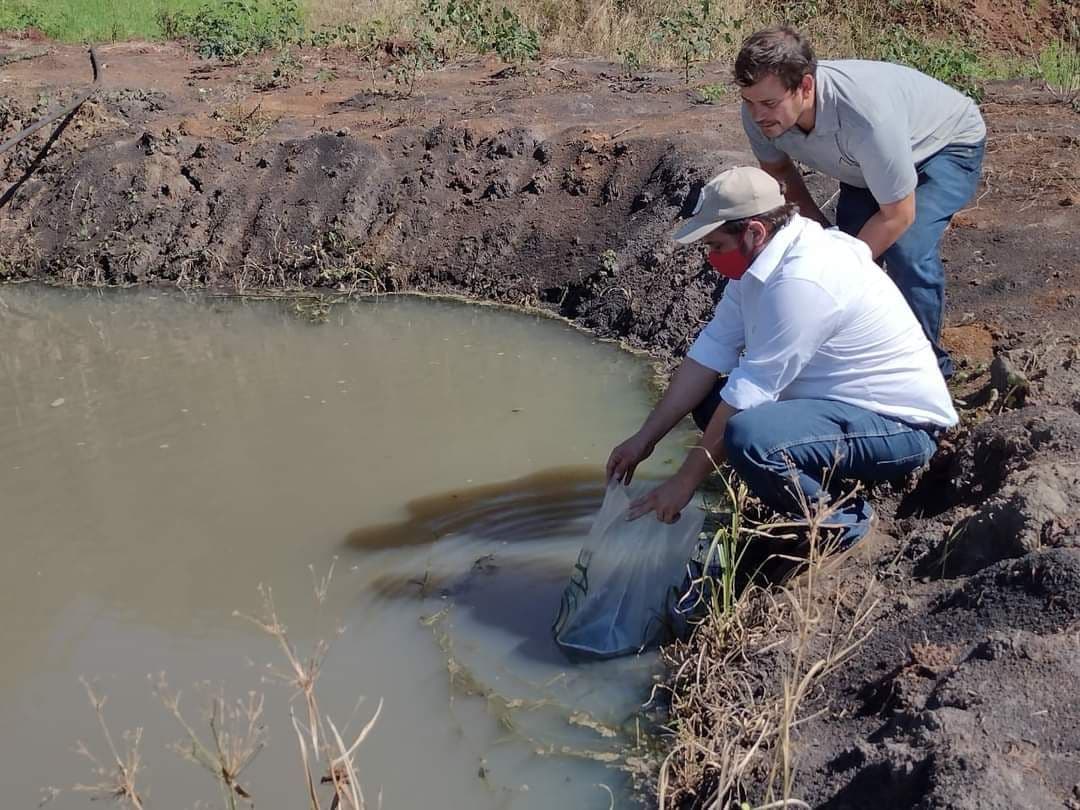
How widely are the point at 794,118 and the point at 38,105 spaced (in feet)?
27.5

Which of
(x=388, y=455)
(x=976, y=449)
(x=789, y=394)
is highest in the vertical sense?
(x=789, y=394)

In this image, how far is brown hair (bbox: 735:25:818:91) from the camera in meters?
3.49

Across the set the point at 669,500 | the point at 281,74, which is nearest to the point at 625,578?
the point at 669,500

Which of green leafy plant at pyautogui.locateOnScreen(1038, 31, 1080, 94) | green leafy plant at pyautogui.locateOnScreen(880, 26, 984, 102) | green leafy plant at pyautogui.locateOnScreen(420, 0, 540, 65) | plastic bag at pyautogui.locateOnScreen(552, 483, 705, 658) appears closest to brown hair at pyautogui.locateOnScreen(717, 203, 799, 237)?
plastic bag at pyautogui.locateOnScreen(552, 483, 705, 658)

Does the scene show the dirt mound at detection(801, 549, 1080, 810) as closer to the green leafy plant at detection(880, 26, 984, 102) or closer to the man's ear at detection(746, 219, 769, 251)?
the man's ear at detection(746, 219, 769, 251)

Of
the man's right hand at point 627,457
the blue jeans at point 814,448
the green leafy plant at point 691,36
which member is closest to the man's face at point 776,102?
the blue jeans at point 814,448

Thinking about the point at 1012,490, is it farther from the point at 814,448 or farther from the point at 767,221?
the point at 767,221

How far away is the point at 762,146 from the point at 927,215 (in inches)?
24.5

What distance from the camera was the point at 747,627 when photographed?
346 centimetres

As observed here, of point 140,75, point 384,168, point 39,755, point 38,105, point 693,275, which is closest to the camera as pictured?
point 39,755

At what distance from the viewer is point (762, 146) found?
4.21 meters

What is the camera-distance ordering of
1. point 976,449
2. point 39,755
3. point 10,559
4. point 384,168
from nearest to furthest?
point 39,755 → point 976,449 → point 10,559 → point 384,168

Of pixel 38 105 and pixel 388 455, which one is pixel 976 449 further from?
pixel 38 105

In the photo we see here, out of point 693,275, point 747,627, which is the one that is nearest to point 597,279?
point 693,275
